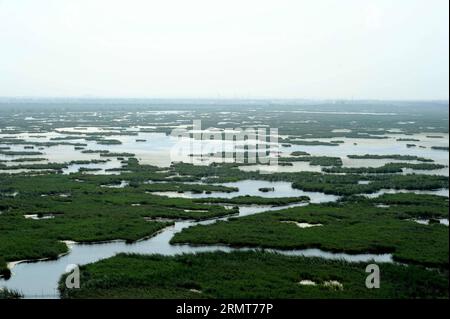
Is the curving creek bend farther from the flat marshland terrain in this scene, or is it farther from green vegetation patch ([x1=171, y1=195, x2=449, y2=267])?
green vegetation patch ([x1=171, y1=195, x2=449, y2=267])

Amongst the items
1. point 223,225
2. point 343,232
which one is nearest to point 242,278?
point 223,225

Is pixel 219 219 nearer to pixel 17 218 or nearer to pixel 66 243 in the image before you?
pixel 66 243

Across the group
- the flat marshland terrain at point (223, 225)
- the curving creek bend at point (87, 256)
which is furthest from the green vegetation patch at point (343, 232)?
the curving creek bend at point (87, 256)

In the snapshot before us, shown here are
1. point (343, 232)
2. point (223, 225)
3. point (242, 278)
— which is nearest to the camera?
point (242, 278)

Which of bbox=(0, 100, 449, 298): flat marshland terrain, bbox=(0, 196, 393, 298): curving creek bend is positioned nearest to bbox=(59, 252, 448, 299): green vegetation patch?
bbox=(0, 100, 449, 298): flat marshland terrain

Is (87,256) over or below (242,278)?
below

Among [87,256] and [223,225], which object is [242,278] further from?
[223,225]

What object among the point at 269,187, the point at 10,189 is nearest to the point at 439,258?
the point at 269,187
